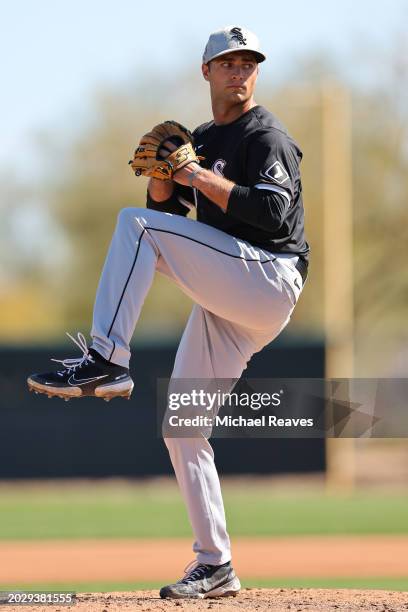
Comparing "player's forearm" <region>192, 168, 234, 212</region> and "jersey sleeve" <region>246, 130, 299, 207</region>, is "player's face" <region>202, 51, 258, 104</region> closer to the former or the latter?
"jersey sleeve" <region>246, 130, 299, 207</region>

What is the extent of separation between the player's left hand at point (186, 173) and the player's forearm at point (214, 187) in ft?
0.08

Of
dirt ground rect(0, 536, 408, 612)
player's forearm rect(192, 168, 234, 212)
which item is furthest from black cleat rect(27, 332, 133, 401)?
dirt ground rect(0, 536, 408, 612)

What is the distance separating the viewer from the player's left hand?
13.3 ft

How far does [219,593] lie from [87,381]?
1174 mm

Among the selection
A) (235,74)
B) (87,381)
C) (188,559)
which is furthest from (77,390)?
(188,559)

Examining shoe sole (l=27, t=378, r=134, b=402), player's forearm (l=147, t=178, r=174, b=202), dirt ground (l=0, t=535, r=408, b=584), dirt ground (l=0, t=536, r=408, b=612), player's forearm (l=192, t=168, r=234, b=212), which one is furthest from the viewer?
dirt ground (l=0, t=535, r=408, b=584)

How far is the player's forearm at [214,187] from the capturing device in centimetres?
403

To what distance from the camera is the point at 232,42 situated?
13.9ft

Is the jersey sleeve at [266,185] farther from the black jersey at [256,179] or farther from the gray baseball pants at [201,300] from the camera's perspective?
the gray baseball pants at [201,300]

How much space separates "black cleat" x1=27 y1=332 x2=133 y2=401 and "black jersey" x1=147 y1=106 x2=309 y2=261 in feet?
2.21

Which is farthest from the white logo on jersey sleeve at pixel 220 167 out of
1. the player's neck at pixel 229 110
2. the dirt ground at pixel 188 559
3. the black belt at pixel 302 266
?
the dirt ground at pixel 188 559

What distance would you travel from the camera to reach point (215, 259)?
408cm

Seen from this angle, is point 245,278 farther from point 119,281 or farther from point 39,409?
point 39,409

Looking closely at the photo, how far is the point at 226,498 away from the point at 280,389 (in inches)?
269
